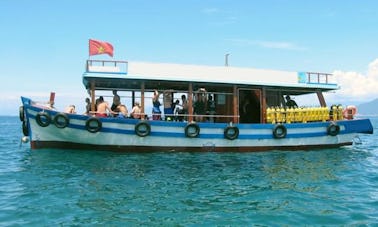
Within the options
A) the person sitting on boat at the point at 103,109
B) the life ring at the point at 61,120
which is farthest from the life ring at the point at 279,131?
the life ring at the point at 61,120

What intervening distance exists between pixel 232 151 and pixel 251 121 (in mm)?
2706

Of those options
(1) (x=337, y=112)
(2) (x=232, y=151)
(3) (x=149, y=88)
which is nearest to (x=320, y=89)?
(1) (x=337, y=112)

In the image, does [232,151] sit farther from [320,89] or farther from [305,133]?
[320,89]

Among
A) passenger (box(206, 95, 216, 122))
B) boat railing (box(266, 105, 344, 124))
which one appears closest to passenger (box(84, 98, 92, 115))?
passenger (box(206, 95, 216, 122))

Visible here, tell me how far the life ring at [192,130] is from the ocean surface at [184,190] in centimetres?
111

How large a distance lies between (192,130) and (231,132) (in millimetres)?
1499

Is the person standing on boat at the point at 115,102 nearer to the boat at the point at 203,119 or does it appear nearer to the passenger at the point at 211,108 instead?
the boat at the point at 203,119

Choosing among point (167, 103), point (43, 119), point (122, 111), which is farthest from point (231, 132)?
point (43, 119)

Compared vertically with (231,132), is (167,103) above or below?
above

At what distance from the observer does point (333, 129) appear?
15.4 meters

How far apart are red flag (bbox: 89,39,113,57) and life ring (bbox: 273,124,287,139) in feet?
22.3

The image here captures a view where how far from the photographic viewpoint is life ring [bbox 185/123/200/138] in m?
13.7

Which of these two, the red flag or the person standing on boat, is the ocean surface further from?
the red flag

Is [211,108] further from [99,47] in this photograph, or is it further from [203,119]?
[99,47]
